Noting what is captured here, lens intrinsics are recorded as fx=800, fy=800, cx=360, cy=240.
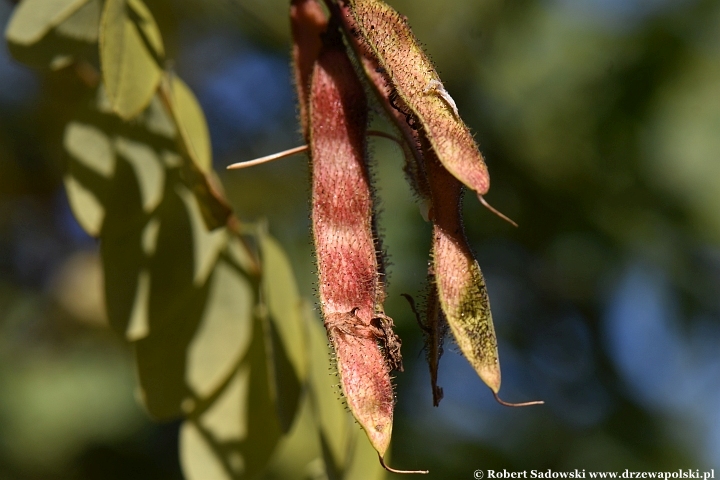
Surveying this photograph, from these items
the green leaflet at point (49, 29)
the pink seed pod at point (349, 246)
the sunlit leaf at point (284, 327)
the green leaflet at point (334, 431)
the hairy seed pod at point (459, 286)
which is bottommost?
the green leaflet at point (334, 431)

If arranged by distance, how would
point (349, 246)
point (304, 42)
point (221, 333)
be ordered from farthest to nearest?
point (221, 333)
point (304, 42)
point (349, 246)

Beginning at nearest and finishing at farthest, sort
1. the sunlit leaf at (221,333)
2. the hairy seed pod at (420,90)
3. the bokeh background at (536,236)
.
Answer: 1. the hairy seed pod at (420,90)
2. the sunlit leaf at (221,333)
3. the bokeh background at (536,236)

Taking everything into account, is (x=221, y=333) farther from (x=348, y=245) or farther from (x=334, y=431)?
(x=348, y=245)

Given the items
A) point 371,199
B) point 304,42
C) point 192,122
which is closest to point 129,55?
point 192,122

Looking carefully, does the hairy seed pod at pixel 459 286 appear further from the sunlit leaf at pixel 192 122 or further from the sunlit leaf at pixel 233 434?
the sunlit leaf at pixel 233 434

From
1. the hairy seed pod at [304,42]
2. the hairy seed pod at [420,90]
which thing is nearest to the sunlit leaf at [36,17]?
the hairy seed pod at [304,42]

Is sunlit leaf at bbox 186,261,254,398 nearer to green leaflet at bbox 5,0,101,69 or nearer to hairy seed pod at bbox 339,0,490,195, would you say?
green leaflet at bbox 5,0,101,69
